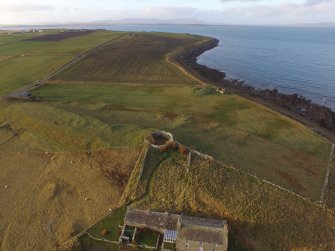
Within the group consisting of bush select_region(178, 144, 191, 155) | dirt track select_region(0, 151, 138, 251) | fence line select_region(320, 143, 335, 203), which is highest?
bush select_region(178, 144, 191, 155)

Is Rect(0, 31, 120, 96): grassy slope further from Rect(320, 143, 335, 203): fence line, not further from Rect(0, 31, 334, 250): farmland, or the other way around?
Rect(320, 143, 335, 203): fence line

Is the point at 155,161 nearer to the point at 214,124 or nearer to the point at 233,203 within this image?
the point at 233,203

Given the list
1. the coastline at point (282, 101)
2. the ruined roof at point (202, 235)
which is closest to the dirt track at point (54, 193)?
the ruined roof at point (202, 235)

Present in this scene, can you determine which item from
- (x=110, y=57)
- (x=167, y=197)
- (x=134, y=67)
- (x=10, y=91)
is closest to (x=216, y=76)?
(x=134, y=67)

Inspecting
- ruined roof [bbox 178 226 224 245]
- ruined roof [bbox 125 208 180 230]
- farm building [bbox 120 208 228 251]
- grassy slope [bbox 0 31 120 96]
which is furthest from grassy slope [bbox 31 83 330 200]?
grassy slope [bbox 0 31 120 96]

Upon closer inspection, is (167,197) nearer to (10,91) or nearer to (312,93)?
(10,91)
